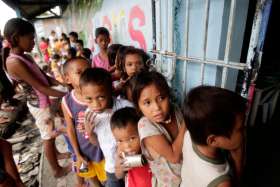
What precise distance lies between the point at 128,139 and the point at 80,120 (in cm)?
44

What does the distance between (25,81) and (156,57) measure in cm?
123

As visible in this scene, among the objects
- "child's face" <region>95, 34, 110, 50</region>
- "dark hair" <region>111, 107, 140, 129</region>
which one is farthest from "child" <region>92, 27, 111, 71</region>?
"dark hair" <region>111, 107, 140, 129</region>

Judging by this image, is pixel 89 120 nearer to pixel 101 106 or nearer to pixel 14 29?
pixel 101 106

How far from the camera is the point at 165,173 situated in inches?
37.8

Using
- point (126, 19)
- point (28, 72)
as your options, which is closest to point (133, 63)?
point (28, 72)

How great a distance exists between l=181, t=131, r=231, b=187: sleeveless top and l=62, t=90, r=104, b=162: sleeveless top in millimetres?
779

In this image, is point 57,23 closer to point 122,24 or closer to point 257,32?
point 122,24

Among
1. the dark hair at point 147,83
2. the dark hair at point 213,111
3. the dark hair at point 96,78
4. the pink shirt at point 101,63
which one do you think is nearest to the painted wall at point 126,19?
the pink shirt at point 101,63

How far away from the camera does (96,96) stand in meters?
1.17

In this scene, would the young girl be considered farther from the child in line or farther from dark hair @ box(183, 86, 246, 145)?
dark hair @ box(183, 86, 246, 145)

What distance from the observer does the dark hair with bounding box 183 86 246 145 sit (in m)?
0.65

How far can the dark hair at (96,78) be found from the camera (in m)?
1.16

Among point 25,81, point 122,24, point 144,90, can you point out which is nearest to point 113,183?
point 144,90

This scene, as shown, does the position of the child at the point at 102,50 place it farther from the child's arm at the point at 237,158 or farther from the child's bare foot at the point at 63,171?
the child's arm at the point at 237,158
